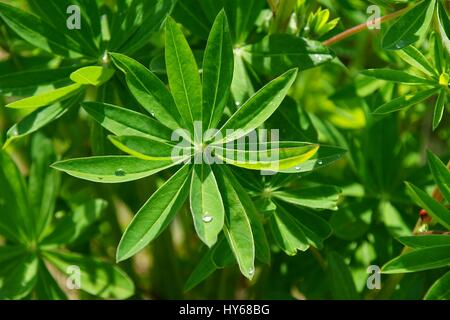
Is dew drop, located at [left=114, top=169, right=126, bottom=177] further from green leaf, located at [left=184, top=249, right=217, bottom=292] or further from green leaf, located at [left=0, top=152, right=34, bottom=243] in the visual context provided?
green leaf, located at [left=0, top=152, right=34, bottom=243]

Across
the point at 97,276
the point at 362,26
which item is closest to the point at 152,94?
the point at 362,26

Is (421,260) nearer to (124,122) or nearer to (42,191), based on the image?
(124,122)

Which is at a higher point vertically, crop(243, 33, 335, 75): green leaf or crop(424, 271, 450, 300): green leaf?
crop(243, 33, 335, 75): green leaf

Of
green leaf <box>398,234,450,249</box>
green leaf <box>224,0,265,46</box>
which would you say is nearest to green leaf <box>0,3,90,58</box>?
green leaf <box>224,0,265,46</box>

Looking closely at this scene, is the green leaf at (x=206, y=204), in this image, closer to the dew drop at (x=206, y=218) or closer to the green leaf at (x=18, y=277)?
the dew drop at (x=206, y=218)

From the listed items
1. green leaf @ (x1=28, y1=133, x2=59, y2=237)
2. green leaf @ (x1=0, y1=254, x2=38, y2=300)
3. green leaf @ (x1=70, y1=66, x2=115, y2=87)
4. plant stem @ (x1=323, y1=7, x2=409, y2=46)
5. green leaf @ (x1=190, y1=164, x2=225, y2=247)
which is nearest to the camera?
green leaf @ (x1=190, y1=164, x2=225, y2=247)
